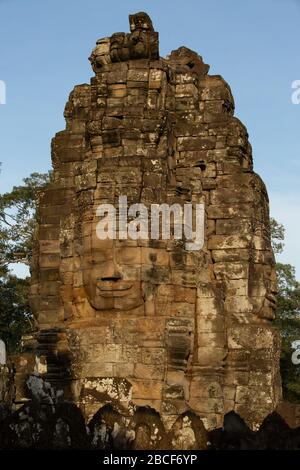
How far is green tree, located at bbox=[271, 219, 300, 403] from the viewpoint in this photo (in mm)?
28552

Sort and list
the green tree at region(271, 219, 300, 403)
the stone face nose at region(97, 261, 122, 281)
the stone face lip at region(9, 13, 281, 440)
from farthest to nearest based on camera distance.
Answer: the green tree at region(271, 219, 300, 403) → the stone face nose at region(97, 261, 122, 281) → the stone face lip at region(9, 13, 281, 440)

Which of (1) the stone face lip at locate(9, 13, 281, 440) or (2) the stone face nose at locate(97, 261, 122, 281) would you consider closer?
(1) the stone face lip at locate(9, 13, 281, 440)

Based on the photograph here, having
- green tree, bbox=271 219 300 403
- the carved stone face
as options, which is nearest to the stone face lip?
the carved stone face

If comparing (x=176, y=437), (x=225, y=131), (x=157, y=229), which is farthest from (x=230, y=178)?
(x=176, y=437)

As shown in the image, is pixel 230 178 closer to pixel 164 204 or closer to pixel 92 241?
pixel 164 204

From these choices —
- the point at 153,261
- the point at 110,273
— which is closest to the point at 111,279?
the point at 110,273

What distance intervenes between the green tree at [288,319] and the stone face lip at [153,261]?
1457 cm

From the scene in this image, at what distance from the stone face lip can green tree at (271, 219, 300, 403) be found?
14565 millimetres

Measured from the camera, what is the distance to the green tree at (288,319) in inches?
1124

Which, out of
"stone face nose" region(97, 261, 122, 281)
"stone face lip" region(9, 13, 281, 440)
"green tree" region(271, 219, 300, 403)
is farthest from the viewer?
"green tree" region(271, 219, 300, 403)

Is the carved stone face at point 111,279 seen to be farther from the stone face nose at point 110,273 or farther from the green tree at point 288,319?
the green tree at point 288,319

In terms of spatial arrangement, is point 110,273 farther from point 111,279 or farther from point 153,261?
point 153,261

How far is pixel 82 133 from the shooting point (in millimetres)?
14750

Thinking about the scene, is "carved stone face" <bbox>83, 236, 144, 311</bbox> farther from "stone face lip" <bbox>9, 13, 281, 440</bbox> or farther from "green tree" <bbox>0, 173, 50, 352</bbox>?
"green tree" <bbox>0, 173, 50, 352</bbox>
